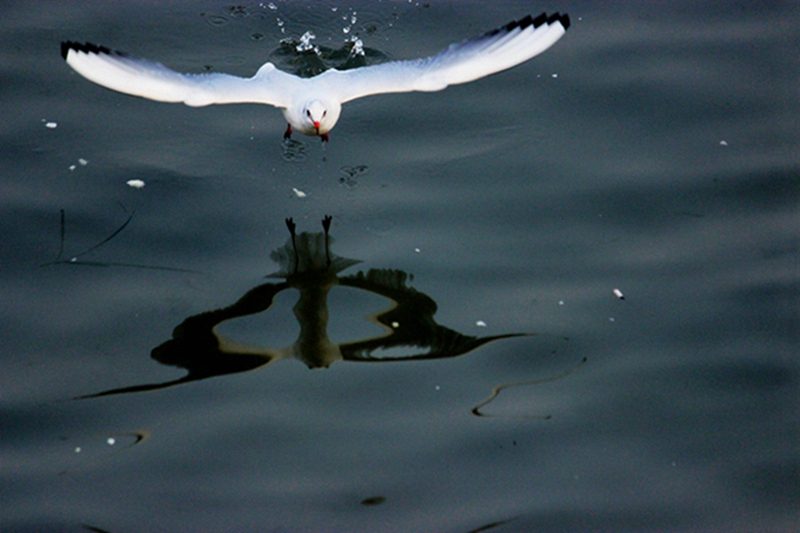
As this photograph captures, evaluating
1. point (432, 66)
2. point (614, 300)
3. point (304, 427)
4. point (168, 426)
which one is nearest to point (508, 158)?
point (432, 66)

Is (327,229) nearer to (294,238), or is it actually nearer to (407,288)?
(294,238)

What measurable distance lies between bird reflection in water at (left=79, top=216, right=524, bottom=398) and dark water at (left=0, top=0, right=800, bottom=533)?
16mm

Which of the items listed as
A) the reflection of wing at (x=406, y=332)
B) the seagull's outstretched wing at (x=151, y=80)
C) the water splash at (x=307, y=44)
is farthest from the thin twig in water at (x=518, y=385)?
the water splash at (x=307, y=44)

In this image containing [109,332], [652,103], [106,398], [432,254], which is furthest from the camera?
[652,103]

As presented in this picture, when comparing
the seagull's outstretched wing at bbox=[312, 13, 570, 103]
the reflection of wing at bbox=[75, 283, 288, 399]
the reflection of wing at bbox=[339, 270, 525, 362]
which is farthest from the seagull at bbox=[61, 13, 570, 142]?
the reflection of wing at bbox=[75, 283, 288, 399]

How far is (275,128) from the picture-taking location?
6.73m

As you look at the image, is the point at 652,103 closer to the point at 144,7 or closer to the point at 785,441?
the point at 785,441

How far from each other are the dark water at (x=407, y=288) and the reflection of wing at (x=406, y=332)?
0.01 m

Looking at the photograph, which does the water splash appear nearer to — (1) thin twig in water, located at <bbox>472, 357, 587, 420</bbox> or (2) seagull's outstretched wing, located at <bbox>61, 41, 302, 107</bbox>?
(2) seagull's outstretched wing, located at <bbox>61, 41, 302, 107</bbox>

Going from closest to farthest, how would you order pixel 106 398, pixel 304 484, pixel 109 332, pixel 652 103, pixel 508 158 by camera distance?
1. pixel 304 484
2. pixel 106 398
3. pixel 109 332
4. pixel 508 158
5. pixel 652 103

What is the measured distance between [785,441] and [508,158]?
2.59m

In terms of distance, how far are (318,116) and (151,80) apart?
0.98 metres

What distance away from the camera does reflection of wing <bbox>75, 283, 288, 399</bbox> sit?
206 inches

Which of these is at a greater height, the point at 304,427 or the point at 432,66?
the point at 432,66
